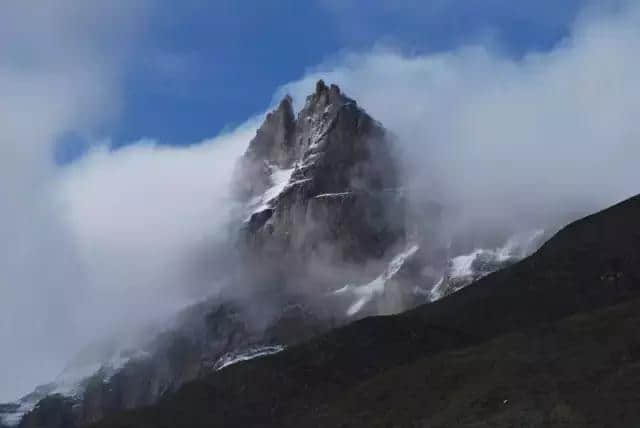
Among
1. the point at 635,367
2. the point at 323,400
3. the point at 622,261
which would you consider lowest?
the point at 635,367

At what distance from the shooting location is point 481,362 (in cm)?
11500

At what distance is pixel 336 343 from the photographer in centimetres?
14600

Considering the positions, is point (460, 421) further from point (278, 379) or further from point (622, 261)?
point (622, 261)

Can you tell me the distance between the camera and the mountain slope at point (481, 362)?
9906 centimetres

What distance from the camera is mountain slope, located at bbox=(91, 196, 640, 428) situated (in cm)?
9906

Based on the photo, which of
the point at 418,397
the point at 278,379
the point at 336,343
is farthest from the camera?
the point at 336,343

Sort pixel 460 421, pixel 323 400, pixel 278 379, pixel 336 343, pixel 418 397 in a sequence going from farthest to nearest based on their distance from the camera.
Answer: pixel 336 343 → pixel 278 379 → pixel 323 400 → pixel 418 397 → pixel 460 421

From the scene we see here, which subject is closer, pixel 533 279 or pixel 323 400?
pixel 323 400

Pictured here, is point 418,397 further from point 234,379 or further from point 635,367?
point 234,379

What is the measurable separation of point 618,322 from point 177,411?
56.4 m

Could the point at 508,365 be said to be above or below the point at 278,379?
below

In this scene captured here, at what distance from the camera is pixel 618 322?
383 feet

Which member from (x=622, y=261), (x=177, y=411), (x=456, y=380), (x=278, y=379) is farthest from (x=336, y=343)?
(x=622, y=261)

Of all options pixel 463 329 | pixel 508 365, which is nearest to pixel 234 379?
pixel 463 329
